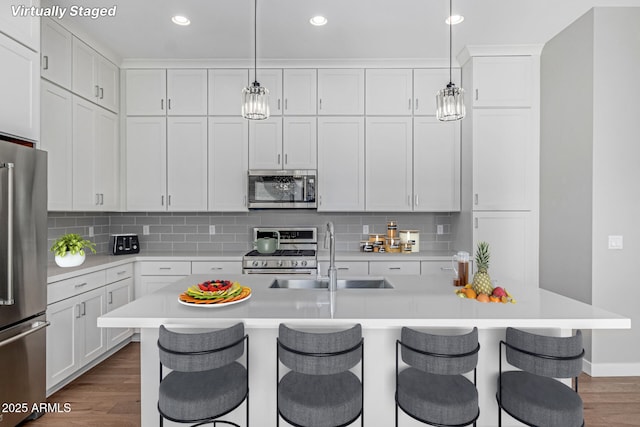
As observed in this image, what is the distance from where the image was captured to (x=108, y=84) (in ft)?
11.9

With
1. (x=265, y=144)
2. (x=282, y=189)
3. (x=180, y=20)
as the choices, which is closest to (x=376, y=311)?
(x=282, y=189)

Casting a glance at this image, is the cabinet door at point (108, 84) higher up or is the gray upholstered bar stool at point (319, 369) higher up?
the cabinet door at point (108, 84)

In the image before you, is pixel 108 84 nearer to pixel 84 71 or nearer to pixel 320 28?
pixel 84 71

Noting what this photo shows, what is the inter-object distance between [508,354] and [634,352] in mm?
2145

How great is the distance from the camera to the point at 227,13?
2902 millimetres

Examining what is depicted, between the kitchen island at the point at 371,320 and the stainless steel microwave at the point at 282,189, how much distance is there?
1.75 metres

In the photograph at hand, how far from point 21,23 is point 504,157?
4.03 m

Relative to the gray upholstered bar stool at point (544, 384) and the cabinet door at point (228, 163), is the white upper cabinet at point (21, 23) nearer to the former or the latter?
the cabinet door at point (228, 163)

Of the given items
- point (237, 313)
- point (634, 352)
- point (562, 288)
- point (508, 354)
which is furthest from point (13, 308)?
point (634, 352)

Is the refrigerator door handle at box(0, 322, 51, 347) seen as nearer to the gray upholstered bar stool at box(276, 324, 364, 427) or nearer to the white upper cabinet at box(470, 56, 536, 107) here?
the gray upholstered bar stool at box(276, 324, 364, 427)

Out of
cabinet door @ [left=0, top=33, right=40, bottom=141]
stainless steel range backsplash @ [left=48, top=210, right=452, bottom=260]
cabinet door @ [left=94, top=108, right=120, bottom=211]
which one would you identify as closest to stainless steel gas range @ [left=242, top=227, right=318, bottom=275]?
stainless steel range backsplash @ [left=48, top=210, right=452, bottom=260]

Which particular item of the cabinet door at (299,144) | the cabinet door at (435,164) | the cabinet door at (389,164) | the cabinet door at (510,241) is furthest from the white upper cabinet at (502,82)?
the cabinet door at (299,144)

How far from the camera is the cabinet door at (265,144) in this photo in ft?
12.7

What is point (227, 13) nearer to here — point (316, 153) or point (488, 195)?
point (316, 153)
